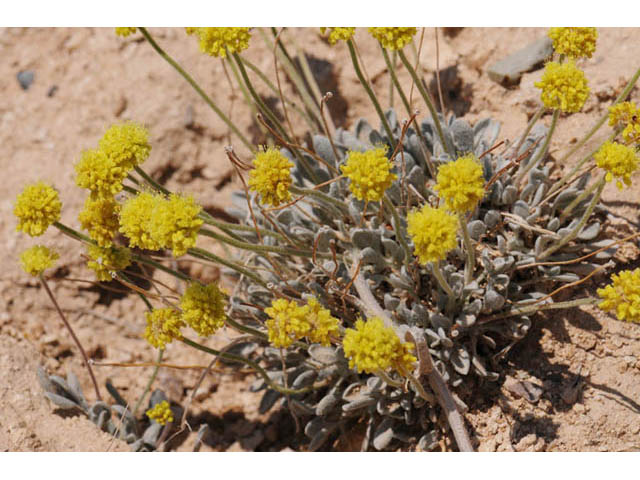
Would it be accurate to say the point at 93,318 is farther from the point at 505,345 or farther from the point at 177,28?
the point at 505,345

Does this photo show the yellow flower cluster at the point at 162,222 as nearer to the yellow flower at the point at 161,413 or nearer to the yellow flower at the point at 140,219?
the yellow flower at the point at 140,219

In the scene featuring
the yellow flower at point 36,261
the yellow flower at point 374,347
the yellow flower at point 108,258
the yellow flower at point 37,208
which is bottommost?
the yellow flower at point 374,347

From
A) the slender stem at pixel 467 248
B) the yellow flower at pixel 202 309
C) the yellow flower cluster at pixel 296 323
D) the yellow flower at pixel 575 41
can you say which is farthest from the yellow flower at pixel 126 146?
the yellow flower at pixel 575 41

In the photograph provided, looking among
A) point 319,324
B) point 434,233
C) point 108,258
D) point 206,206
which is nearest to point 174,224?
point 108,258

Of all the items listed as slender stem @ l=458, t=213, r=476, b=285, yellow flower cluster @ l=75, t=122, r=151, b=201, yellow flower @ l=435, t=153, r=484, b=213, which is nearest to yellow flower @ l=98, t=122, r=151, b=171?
yellow flower cluster @ l=75, t=122, r=151, b=201

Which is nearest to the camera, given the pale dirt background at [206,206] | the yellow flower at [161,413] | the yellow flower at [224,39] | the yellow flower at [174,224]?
the yellow flower at [174,224]

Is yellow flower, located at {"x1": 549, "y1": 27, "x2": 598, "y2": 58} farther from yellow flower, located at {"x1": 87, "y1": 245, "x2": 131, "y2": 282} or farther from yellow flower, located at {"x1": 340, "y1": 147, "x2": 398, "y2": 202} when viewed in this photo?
yellow flower, located at {"x1": 87, "y1": 245, "x2": 131, "y2": 282}

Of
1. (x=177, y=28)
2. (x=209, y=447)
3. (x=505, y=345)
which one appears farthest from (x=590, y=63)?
(x=209, y=447)
